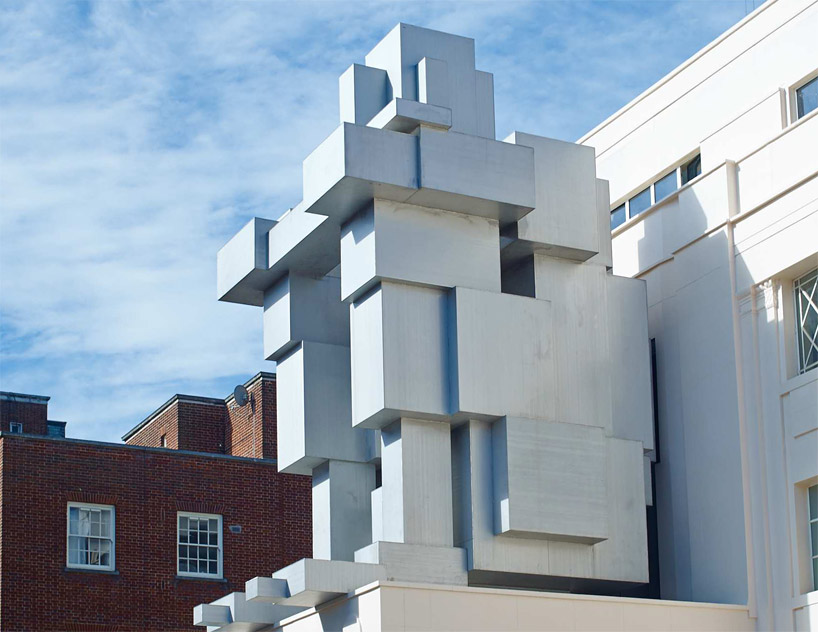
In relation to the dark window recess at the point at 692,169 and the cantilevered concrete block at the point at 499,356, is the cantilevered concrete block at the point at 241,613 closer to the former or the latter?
the cantilevered concrete block at the point at 499,356

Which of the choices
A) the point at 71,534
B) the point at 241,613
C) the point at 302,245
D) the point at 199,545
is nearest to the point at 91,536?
the point at 71,534

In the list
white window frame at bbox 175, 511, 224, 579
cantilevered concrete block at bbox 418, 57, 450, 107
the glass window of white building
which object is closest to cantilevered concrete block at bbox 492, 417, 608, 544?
the glass window of white building

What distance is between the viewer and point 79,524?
129 feet

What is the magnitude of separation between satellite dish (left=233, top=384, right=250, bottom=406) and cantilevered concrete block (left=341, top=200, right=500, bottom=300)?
969 inches

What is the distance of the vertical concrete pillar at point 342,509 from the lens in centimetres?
2602

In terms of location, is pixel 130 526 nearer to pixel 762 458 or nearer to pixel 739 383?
pixel 739 383

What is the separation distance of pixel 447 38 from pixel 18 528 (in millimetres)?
18723

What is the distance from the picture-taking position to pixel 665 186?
29984mm

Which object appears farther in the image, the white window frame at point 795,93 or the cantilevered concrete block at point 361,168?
the white window frame at point 795,93

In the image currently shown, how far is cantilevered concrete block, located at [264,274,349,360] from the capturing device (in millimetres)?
27406

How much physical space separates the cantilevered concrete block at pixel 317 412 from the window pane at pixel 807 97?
29.6 feet

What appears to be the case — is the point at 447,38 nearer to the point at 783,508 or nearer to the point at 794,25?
the point at 794,25

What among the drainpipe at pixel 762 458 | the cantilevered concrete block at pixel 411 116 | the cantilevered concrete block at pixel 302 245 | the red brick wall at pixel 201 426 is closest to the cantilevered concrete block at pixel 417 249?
the cantilevered concrete block at pixel 302 245

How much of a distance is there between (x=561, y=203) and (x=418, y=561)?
7019mm
